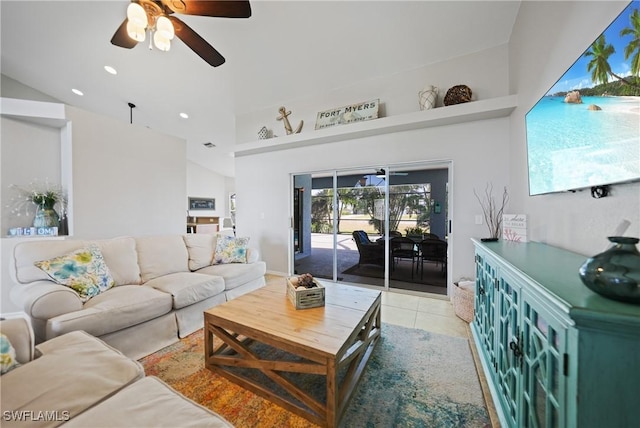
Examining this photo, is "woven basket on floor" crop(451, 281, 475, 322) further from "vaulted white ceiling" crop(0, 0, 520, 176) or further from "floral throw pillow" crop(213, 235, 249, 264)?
"vaulted white ceiling" crop(0, 0, 520, 176)

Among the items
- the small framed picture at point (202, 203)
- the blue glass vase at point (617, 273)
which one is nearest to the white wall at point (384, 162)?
the blue glass vase at point (617, 273)

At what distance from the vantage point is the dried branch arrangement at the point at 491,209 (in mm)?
2930

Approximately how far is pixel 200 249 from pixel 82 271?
123cm

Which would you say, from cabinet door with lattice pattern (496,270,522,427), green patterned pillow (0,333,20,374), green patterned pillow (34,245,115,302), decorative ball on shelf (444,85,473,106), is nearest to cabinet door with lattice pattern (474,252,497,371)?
cabinet door with lattice pattern (496,270,522,427)

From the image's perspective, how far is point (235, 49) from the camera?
10.6 ft

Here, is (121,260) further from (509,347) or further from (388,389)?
(509,347)

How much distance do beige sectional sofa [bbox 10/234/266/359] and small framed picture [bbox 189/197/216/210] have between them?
6506 mm

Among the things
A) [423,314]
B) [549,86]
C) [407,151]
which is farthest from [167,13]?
[423,314]

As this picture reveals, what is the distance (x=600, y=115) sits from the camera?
1095mm

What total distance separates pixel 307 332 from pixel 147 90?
5207 mm

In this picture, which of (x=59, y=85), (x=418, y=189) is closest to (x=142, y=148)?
(x=59, y=85)

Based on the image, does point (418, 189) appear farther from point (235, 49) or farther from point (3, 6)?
point (3, 6)

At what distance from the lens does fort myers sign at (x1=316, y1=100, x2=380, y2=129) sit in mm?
3588

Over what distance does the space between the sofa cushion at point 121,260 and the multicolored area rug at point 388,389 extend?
86 cm
